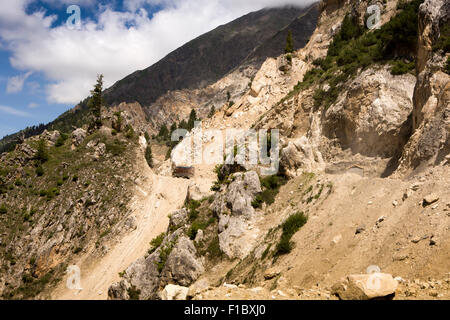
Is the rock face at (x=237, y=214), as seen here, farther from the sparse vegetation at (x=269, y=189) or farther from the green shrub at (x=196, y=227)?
the green shrub at (x=196, y=227)

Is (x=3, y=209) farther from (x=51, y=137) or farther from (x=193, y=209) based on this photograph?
(x=193, y=209)

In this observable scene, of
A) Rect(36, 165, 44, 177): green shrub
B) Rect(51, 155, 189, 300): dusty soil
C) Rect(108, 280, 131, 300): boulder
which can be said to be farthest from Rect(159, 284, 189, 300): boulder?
Rect(36, 165, 44, 177): green shrub

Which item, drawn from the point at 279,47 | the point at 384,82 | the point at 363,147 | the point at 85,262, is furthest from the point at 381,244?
the point at 279,47

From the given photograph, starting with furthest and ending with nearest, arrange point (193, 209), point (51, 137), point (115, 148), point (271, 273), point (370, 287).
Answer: point (51, 137) → point (115, 148) → point (193, 209) → point (271, 273) → point (370, 287)

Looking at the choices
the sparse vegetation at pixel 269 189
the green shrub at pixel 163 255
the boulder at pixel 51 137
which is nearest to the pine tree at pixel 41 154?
the boulder at pixel 51 137

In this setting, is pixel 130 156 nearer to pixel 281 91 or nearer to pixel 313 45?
pixel 281 91

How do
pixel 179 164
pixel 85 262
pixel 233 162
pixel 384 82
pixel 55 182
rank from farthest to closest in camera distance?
pixel 179 164 < pixel 55 182 < pixel 85 262 < pixel 233 162 < pixel 384 82

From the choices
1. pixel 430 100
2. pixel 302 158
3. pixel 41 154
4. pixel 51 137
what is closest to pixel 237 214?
pixel 302 158
